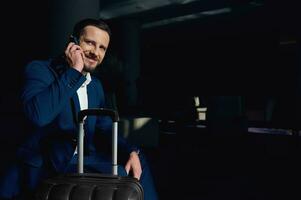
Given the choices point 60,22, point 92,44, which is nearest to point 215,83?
point 60,22

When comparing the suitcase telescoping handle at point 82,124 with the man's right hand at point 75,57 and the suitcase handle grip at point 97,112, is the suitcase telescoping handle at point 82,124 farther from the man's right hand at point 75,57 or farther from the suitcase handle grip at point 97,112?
the man's right hand at point 75,57

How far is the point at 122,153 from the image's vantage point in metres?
1.64

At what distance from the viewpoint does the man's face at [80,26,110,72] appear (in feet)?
5.17

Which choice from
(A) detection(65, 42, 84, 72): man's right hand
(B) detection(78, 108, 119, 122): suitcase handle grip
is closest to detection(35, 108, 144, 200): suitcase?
(B) detection(78, 108, 119, 122): suitcase handle grip

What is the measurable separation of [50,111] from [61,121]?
0.18 meters

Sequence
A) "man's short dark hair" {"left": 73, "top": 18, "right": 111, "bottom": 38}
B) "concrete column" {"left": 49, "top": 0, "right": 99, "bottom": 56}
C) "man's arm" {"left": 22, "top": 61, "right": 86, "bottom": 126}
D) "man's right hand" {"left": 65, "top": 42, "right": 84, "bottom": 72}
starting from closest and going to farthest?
"man's arm" {"left": 22, "top": 61, "right": 86, "bottom": 126}
"man's right hand" {"left": 65, "top": 42, "right": 84, "bottom": 72}
"man's short dark hair" {"left": 73, "top": 18, "right": 111, "bottom": 38}
"concrete column" {"left": 49, "top": 0, "right": 99, "bottom": 56}

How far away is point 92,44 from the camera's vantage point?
5.22 feet

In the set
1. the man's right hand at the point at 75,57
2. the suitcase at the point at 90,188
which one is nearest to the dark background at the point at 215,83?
the man's right hand at the point at 75,57

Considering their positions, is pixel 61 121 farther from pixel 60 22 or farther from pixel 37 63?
pixel 60 22

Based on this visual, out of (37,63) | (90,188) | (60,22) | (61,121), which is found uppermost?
(60,22)

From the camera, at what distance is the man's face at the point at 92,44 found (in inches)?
62.1

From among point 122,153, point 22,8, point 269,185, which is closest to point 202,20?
point 22,8

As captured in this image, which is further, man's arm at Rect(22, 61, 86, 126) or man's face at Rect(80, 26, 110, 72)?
man's face at Rect(80, 26, 110, 72)

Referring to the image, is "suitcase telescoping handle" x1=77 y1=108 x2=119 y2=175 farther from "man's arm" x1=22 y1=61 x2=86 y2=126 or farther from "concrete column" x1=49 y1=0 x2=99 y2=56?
"concrete column" x1=49 y1=0 x2=99 y2=56
